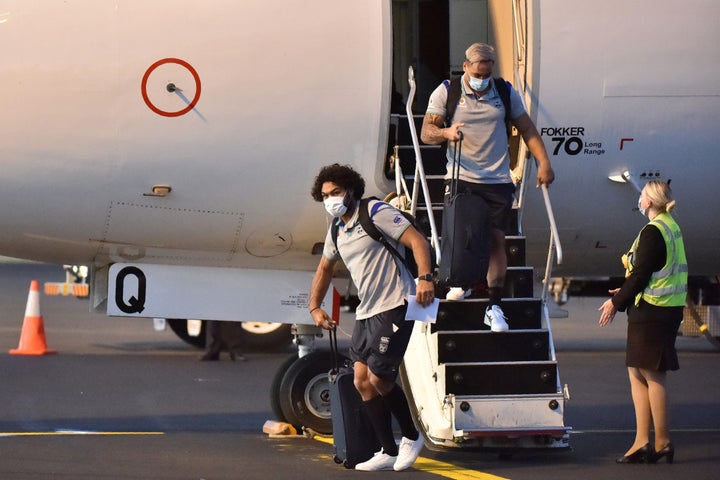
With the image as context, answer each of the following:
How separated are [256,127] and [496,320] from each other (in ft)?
7.21

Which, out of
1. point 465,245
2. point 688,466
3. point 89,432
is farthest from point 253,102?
point 688,466

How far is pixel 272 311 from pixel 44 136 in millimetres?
2008

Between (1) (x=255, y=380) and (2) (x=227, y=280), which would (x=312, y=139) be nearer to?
(2) (x=227, y=280)

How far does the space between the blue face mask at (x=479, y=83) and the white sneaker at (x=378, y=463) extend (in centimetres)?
235

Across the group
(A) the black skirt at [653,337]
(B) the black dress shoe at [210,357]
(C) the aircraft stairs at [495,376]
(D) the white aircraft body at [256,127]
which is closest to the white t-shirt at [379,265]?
(C) the aircraft stairs at [495,376]

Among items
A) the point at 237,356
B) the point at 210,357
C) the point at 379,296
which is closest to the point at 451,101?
the point at 379,296

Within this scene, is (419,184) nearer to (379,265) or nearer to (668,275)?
(379,265)

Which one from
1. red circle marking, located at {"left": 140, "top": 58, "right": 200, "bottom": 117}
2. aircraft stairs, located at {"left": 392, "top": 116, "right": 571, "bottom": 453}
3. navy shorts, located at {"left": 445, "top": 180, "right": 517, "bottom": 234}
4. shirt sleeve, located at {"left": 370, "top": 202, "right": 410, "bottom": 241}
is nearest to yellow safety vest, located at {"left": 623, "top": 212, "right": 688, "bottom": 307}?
aircraft stairs, located at {"left": 392, "top": 116, "right": 571, "bottom": 453}

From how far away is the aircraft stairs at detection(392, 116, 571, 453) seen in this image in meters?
8.91

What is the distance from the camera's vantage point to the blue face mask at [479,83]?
9047mm

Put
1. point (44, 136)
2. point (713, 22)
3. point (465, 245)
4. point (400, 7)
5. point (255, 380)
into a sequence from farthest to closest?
point (255, 380)
point (400, 7)
point (713, 22)
point (44, 136)
point (465, 245)

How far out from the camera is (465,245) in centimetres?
866

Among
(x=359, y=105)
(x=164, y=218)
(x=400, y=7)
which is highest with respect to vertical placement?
(x=400, y=7)

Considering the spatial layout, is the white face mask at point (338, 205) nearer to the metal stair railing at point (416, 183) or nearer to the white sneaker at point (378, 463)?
the metal stair railing at point (416, 183)
